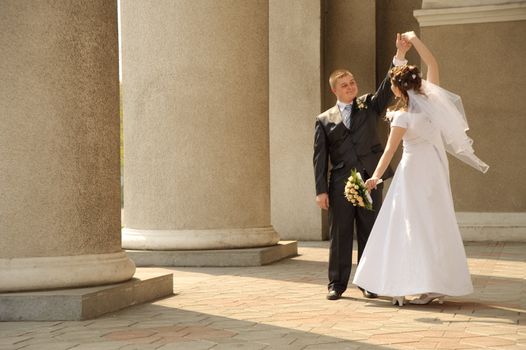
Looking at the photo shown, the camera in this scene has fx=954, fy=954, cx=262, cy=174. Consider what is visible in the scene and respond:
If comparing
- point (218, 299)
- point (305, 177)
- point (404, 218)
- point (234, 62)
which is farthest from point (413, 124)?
point (305, 177)

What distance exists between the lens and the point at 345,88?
33.5 ft

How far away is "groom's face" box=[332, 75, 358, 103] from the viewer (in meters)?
10.2

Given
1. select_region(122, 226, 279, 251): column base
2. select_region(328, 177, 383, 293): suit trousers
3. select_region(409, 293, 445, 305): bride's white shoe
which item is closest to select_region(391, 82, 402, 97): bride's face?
select_region(328, 177, 383, 293): suit trousers

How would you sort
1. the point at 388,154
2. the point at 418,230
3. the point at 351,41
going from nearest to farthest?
the point at 418,230, the point at 388,154, the point at 351,41

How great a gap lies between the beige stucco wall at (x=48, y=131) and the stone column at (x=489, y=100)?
10.6m

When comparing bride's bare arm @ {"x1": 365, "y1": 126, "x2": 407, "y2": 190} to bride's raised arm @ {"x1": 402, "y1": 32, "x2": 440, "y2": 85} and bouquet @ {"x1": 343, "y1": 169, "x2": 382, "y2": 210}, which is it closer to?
bouquet @ {"x1": 343, "y1": 169, "x2": 382, "y2": 210}

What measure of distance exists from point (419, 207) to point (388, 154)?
60 cm

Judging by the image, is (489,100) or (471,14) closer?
(489,100)

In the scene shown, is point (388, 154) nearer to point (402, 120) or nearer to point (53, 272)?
point (402, 120)

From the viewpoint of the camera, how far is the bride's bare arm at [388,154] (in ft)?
30.9

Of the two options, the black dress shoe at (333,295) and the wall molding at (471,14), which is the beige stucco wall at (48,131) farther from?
the wall molding at (471,14)

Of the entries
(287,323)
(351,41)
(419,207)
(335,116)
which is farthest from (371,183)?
(351,41)

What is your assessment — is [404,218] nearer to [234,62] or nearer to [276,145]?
[234,62]

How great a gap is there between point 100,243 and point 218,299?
149 centimetres
